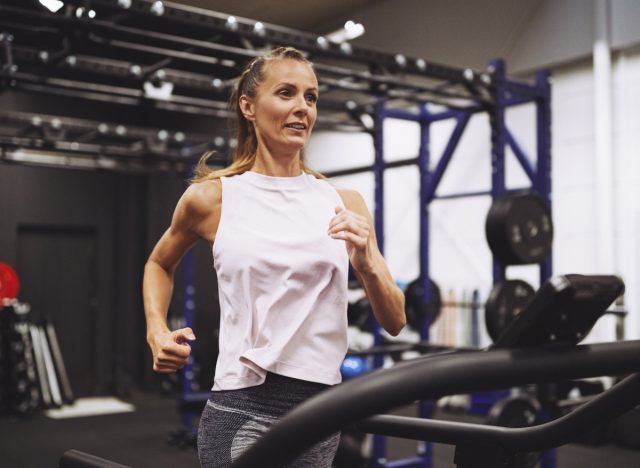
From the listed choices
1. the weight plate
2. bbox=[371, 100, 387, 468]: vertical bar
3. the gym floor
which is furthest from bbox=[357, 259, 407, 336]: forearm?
the weight plate

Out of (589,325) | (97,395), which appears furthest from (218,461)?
(97,395)

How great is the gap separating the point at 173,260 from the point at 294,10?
0.99m

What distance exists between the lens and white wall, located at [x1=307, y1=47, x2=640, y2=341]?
20.9 ft

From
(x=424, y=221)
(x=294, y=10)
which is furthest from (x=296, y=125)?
(x=424, y=221)

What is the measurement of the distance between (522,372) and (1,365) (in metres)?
7.80

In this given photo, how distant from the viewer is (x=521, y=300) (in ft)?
13.8

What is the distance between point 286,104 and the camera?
138 cm

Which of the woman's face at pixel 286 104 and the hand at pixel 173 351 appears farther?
the woman's face at pixel 286 104

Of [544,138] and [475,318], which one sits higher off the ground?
[544,138]

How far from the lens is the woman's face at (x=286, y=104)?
138cm

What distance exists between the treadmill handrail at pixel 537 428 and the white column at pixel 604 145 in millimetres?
5573

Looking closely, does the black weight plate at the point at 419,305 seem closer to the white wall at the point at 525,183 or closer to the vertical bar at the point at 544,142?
the vertical bar at the point at 544,142

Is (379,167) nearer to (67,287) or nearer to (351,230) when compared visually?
(351,230)

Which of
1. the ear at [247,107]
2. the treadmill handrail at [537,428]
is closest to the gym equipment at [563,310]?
the treadmill handrail at [537,428]
